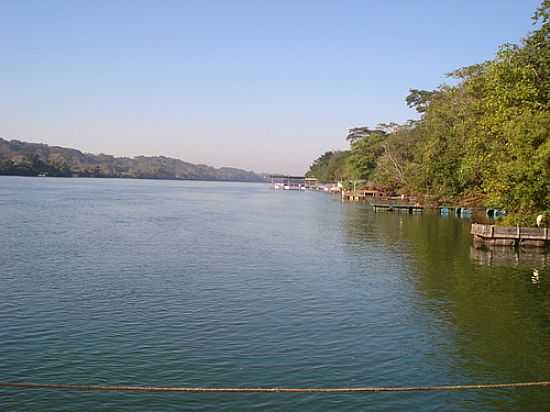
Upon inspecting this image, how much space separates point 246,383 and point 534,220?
35294mm

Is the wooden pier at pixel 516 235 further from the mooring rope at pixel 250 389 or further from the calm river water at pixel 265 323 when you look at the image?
the mooring rope at pixel 250 389

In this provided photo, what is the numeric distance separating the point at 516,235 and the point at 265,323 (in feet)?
90.2

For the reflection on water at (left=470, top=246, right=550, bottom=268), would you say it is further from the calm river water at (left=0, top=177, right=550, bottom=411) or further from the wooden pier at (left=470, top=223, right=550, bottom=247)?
the wooden pier at (left=470, top=223, right=550, bottom=247)

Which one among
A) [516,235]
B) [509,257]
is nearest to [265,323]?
[509,257]

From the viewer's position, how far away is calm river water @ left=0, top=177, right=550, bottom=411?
1493 centimetres

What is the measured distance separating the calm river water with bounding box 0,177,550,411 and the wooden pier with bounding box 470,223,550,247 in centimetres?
361

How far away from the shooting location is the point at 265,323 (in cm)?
2125

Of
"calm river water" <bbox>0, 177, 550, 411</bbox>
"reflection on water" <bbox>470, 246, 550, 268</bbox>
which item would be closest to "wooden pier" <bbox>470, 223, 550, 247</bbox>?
"reflection on water" <bbox>470, 246, 550, 268</bbox>

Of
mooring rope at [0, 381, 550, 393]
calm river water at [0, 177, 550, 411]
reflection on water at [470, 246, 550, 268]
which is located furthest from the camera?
reflection on water at [470, 246, 550, 268]

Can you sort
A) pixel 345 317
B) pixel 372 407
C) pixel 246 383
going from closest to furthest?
pixel 372 407 → pixel 246 383 → pixel 345 317

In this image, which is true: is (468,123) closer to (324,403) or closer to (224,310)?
(224,310)

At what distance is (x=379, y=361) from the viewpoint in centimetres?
1736

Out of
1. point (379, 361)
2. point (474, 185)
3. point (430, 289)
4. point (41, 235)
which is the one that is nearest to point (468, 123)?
point (474, 185)

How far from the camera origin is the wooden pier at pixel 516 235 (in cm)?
4141
